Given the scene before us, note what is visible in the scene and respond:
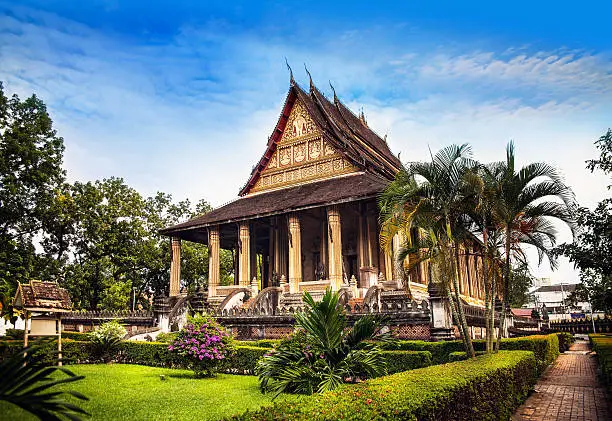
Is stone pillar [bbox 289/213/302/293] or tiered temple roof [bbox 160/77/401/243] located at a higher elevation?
tiered temple roof [bbox 160/77/401/243]

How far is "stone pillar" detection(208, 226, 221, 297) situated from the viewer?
2595 cm

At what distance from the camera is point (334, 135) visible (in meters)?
27.7

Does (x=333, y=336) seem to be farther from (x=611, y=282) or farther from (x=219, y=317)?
(x=611, y=282)

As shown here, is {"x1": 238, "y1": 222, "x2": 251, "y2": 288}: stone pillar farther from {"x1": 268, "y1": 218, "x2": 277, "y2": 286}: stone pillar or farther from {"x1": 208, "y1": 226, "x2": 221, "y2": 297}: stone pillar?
{"x1": 268, "y1": 218, "x2": 277, "y2": 286}: stone pillar

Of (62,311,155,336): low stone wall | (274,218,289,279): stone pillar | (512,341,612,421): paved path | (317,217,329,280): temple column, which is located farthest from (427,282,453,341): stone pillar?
(274,218,289,279): stone pillar

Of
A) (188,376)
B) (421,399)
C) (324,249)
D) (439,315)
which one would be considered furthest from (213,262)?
(421,399)

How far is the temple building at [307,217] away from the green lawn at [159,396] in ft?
34.4

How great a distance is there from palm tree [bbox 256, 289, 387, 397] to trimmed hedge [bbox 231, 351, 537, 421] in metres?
1.58

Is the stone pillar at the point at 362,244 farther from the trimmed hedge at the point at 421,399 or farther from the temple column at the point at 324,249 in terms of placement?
the trimmed hedge at the point at 421,399

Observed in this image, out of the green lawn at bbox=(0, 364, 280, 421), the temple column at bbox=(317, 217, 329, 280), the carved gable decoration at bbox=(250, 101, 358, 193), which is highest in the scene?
the carved gable decoration at bbox=(250, 101, 358, 193)

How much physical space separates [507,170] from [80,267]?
29304mm

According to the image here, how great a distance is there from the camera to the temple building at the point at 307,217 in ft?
75.2

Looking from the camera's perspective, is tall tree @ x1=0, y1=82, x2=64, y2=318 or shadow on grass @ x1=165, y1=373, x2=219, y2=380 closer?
shadow on grass @ x1=165, y1=373, x2=219, y2=380

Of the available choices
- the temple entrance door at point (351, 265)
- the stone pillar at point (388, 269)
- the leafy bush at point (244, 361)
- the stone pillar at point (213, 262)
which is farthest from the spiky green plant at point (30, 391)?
the temple entrance door at point (351, 265)
